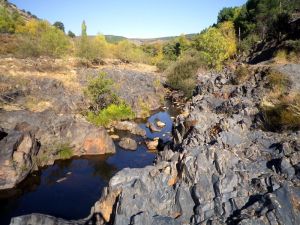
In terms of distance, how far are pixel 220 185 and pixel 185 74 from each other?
50.5 m

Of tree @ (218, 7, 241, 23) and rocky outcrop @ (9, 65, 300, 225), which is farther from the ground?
tree @ (218, 7, 241, 23)

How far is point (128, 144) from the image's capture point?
3647cm

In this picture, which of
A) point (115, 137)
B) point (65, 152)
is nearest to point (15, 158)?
point (65, 152)

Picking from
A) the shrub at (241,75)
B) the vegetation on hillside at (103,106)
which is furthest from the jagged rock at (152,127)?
the shrub at (241,75)

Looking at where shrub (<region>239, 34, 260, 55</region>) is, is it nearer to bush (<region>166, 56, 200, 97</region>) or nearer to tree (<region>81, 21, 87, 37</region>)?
bush (<region>166, 56, 200, 97</region>)

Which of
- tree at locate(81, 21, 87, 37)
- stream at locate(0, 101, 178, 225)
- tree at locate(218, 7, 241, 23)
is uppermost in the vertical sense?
tree at locate(218, 7, 241, 23)

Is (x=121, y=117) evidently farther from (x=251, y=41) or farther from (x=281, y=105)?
(x=251, y=41)

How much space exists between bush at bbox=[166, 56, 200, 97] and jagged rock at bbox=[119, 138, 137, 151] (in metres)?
24.0

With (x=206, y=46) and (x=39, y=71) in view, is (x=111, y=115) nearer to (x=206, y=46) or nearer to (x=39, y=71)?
(x=206, y=46)

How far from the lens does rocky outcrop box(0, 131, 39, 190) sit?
26.2 meters

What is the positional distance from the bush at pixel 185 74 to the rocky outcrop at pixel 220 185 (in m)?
38.8

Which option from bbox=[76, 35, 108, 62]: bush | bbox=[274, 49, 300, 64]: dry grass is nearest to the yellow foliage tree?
bbox=[274, 49, 300, 64]: dry grass

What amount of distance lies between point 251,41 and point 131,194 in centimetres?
5775

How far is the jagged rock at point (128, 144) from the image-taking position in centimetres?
3628
